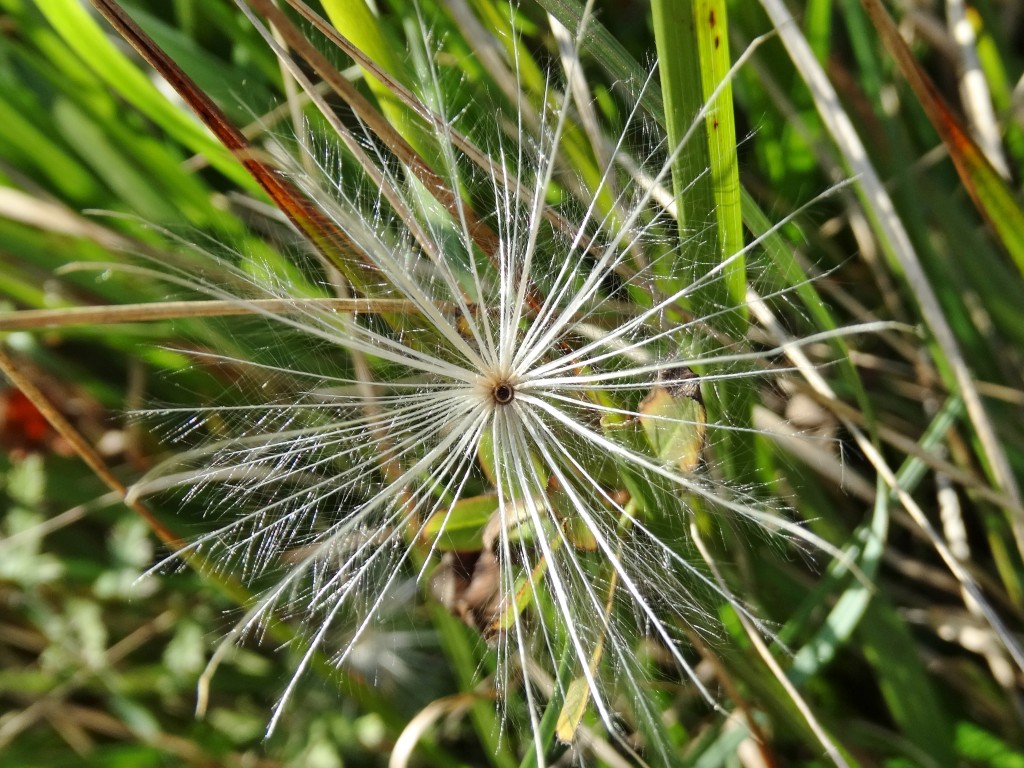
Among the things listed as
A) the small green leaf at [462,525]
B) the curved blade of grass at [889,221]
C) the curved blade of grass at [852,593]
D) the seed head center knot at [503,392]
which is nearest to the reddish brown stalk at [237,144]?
the seed head center knot at [503,392]

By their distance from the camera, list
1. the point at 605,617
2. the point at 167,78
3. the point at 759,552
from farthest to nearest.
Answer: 1. the point at 759,552
2. the point at 605,617
3. the point at 167,78

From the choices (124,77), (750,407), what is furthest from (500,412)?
(124,77)

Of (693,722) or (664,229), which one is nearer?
(664,229)

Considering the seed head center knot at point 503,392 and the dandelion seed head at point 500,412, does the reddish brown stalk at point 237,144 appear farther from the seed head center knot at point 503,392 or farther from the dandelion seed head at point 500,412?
the seed head center knot at point 503,392

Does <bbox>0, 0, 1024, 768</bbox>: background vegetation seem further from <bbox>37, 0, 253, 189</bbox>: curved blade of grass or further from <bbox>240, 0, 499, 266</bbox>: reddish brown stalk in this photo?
<bbox>240, 0, 499, 266</bbox>: reddish brown stalk

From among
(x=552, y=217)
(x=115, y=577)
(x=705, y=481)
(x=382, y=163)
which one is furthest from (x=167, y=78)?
(x=115, y=577)

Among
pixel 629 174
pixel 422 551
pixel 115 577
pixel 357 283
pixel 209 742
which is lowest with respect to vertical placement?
pixel 209 742

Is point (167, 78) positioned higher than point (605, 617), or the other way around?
point (167, 78)

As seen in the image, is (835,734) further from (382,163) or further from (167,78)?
(167,78)
